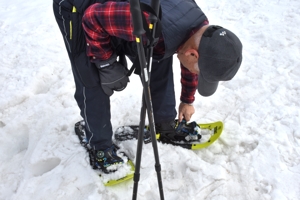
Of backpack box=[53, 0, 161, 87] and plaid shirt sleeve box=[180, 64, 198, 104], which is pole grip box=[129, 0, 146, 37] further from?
plaid shirt sleeve box=[180, 64, 198, 104]

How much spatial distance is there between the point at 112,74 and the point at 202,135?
139 cm

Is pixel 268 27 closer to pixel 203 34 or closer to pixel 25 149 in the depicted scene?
pixel 203 34

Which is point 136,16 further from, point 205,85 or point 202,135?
point 202,135

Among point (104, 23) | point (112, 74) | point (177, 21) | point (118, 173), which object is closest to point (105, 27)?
point (104, 23)

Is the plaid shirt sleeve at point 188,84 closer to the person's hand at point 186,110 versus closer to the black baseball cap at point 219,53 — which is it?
the person's hand at point 186,110

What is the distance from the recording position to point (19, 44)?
4.79 m

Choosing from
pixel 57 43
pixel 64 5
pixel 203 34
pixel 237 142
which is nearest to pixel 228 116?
pixel 237 142

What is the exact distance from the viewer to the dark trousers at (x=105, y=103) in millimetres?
2381

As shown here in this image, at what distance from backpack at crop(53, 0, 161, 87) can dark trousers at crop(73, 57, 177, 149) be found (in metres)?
0.08

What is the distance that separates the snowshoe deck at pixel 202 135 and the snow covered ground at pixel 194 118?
0.23 ft

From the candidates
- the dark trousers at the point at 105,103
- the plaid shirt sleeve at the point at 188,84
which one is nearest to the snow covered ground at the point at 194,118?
the dark trousers at the point at 105,103

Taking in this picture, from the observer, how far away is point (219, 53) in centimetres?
174

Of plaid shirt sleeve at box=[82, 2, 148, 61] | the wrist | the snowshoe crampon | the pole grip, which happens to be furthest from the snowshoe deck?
the pole grip

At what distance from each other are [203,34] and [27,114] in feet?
8.53
